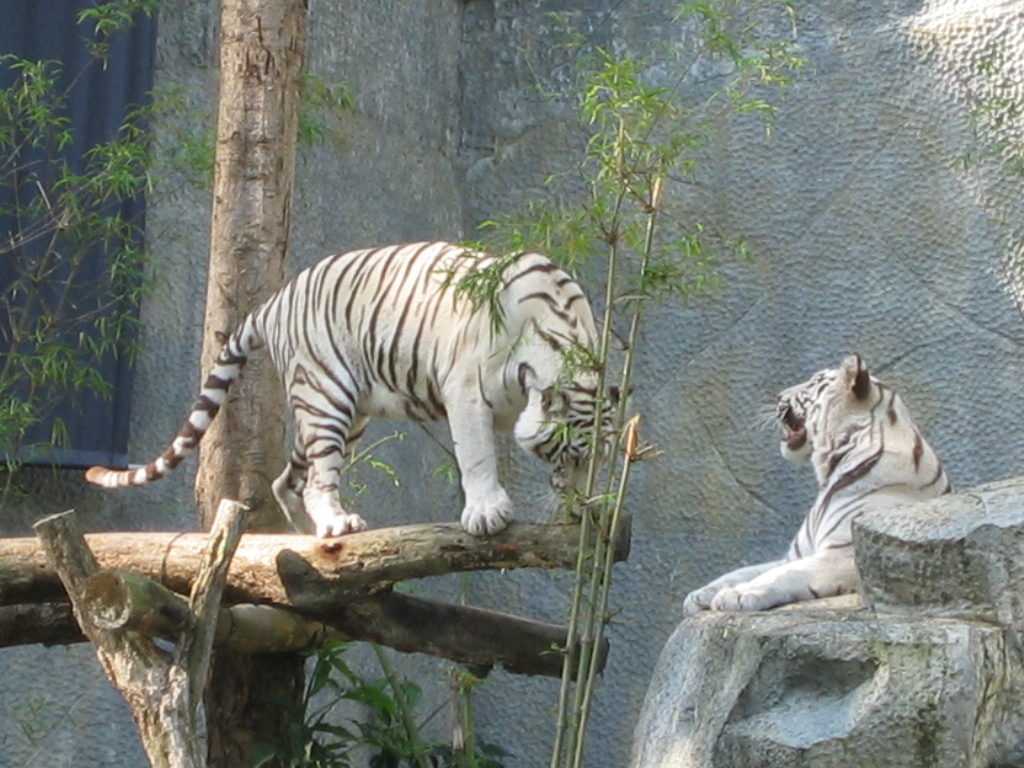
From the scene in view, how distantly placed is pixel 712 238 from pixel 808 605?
256 cm

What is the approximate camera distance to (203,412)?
14.5 feet

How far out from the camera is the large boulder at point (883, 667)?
3.04 meters

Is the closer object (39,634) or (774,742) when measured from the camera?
(774,742)

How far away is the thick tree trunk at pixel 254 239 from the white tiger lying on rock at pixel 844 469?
1.18 meters

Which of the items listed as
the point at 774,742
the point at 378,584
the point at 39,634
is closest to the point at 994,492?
the point at 774,742

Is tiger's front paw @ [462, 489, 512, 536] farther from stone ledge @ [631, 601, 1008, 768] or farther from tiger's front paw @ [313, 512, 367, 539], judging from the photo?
stone ledge @ [631, 601, 1008, 768]

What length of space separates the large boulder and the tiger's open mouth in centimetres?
82

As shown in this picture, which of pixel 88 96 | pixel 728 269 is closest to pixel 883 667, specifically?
pixel 728 269

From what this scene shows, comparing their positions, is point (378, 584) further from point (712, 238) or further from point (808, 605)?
point (712, 238)

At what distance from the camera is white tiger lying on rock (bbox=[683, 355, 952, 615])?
12.8 ft

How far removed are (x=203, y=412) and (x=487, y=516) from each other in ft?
3.37

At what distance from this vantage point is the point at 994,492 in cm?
344

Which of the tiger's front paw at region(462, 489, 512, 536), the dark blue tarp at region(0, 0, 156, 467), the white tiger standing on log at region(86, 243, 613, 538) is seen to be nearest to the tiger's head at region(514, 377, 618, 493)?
the white tiger standing on log at region(86, 243, 613, 538)

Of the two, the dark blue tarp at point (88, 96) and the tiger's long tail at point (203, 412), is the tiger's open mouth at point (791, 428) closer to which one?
the tiger's long tail at point (203, 412)
